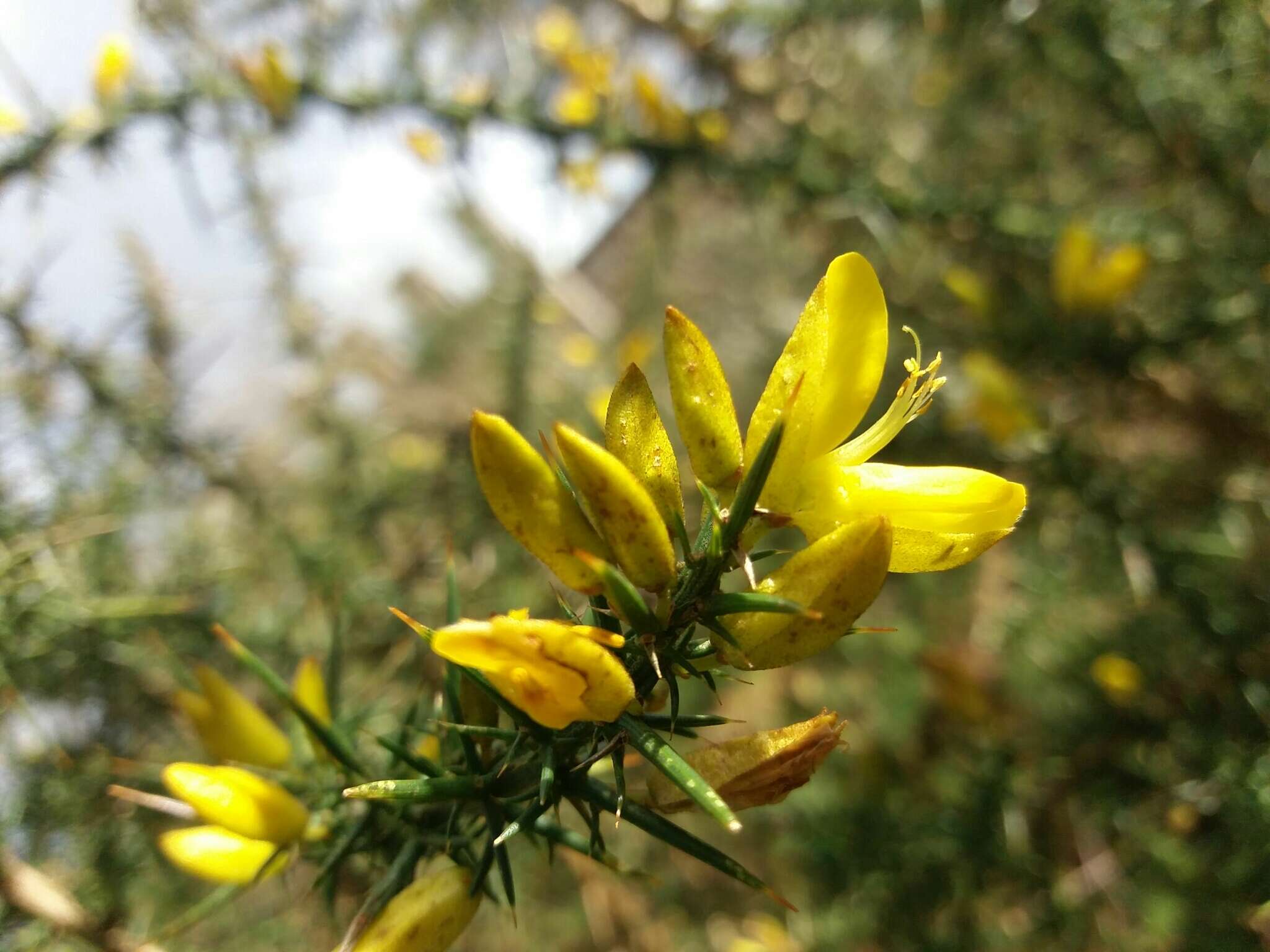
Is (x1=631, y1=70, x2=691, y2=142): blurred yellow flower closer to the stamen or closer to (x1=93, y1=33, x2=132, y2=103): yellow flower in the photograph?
(x1=93, y1=33, x2=132, y2=103): yellow flower

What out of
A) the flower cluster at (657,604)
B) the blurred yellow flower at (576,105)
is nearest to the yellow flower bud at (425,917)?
the flower cluster at (657,604)

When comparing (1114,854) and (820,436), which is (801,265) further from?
(820,436)

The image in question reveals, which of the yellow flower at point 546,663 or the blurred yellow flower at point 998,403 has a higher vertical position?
the yellow flower at point 546,663

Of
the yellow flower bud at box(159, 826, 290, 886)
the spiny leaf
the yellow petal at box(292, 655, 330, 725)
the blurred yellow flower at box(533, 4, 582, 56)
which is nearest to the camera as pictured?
the spiny leaf

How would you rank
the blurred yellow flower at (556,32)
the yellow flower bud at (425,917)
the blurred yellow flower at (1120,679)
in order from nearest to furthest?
the yellow flower bud at (425,917), the blurred yellow flower at (1120,679), the blurred yellow flower at (556,32)

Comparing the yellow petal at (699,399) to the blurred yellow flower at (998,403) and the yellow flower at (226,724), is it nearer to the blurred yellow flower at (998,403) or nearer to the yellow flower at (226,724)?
the yellow flower at (226,724)

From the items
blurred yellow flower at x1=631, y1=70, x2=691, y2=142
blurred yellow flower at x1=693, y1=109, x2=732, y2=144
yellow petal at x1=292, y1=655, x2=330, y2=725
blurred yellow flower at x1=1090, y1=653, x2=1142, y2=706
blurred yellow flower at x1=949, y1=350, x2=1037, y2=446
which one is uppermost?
blurred yellow flower at x1=631, y1=70, x2=691, y2=142

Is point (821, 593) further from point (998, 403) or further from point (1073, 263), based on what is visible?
point (1073, 263)

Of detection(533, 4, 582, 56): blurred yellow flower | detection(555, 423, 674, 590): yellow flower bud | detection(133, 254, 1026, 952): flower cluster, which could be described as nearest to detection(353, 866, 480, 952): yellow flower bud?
detection(133, 254, 1026, 952): flower cluster
